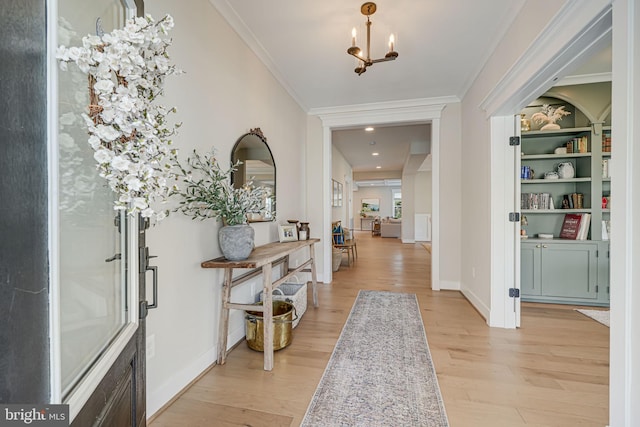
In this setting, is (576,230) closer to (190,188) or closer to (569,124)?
(569,124)

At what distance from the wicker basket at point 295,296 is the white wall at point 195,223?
26cm

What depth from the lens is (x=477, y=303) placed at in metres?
3.19

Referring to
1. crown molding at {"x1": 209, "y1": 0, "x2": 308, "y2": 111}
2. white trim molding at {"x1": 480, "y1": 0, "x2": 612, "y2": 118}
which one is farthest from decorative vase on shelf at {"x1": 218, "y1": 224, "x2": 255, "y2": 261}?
white trim molding at {"x1": 480, "y1": 0, "x2": 612, "y2": 118}

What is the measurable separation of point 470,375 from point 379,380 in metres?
0.65

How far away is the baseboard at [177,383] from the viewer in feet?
5.04

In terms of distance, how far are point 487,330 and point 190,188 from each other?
114 inches

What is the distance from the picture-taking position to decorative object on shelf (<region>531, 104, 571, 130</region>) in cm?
341

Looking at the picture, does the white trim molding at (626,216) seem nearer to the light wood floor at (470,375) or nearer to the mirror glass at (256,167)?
the light wood floor at (470,375)

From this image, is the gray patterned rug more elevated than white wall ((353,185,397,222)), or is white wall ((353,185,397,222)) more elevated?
white wall ((353,185,397,222))

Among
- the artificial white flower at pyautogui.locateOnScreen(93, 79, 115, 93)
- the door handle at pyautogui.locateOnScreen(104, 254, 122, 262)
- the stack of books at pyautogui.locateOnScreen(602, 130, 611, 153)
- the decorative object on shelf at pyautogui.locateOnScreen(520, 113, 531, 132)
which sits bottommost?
the door handle at pyautogui.locateOnScreen(104, 254, 122, 262)

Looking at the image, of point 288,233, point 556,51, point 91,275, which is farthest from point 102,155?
point 288,233

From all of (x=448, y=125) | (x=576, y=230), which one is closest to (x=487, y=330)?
(x=576, y=230)

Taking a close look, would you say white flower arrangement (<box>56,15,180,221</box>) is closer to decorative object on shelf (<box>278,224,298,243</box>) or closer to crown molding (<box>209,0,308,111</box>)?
crown molding (<box>209,0,308,111</box>)

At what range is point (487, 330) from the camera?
2.68m
